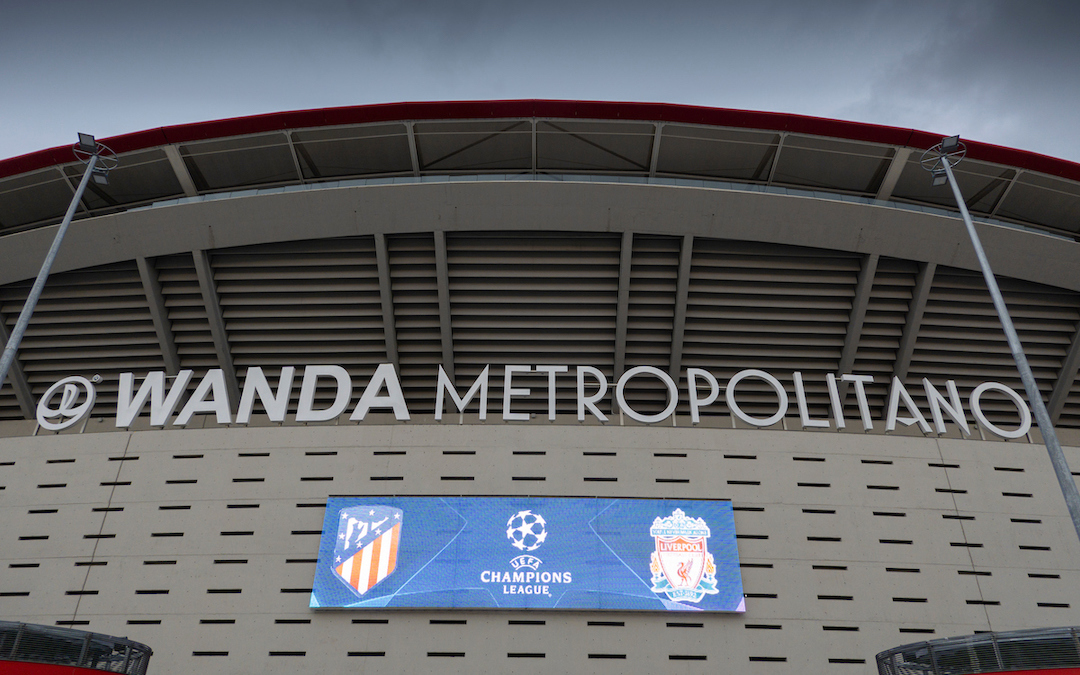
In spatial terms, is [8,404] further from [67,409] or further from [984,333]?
[984,333]

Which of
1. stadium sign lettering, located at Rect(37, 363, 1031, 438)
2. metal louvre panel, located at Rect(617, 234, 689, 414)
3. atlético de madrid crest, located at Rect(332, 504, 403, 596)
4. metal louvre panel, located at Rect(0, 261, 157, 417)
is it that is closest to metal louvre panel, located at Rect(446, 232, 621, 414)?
metal louvre panel, located at Rect(617, 234, 689, 414)

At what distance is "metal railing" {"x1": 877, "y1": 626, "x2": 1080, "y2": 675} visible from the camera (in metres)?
8.01

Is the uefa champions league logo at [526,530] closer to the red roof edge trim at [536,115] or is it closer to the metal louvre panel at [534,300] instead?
the metal louvre panel at [534,300]

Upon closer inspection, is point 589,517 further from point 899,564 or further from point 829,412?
point 829,412

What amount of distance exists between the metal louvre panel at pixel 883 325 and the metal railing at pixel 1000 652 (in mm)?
11033

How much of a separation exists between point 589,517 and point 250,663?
6713 millimetres

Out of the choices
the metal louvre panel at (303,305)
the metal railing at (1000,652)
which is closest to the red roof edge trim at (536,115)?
the metal louvre panel at (303,305)

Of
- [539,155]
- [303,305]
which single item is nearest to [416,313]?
[303,305]

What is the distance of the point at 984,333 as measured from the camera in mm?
18656

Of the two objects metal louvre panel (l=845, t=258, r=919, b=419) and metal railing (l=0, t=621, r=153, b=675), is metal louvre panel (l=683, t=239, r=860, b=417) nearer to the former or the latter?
metal louvre panel (l=845, t=258, r=919, b=419)

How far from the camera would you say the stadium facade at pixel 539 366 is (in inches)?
523

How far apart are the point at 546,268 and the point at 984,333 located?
1164 cm

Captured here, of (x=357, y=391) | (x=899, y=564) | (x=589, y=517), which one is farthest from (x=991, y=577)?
(x=357, y=391)

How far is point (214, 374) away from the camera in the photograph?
15398mm
